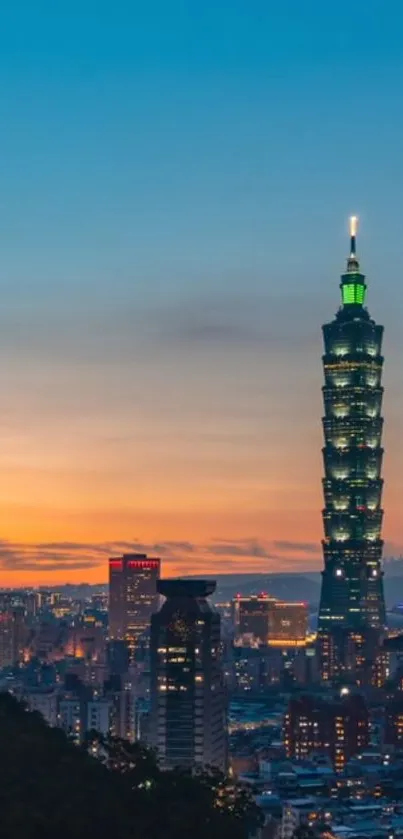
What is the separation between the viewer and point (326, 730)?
229 feet

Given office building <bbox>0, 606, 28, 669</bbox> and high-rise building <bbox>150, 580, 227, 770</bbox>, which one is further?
office building <bbox>0, 606, 28, 669</bbox>

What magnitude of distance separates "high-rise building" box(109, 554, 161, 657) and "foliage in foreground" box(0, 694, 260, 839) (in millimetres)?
116658

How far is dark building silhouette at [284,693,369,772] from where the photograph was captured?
6931 centimetres

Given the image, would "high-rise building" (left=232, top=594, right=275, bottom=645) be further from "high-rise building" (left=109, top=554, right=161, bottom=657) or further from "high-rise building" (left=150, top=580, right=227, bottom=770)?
"high-rise building" (left=150, top=580, right=227, bottom=770)

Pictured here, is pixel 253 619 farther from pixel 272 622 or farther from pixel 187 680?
pixel 187 680

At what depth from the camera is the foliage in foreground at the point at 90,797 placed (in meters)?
15.7

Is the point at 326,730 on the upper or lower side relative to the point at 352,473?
lower

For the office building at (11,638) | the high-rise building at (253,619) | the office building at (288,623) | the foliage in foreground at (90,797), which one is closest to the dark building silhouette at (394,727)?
the office building at (11,638)

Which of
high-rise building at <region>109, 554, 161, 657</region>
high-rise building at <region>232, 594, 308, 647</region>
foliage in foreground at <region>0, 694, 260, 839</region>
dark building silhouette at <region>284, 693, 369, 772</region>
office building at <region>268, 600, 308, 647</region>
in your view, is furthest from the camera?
office building at <region>268, 600, 308, 647</region>

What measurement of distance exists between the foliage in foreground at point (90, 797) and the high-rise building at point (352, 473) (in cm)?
8834

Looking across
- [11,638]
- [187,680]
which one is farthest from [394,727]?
[11,638]

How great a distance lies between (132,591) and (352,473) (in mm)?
38683

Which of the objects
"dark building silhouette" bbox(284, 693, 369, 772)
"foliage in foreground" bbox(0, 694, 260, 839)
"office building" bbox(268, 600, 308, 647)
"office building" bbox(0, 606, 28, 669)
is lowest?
"foliage in foreground" bbox(0, 694, 260, 839)

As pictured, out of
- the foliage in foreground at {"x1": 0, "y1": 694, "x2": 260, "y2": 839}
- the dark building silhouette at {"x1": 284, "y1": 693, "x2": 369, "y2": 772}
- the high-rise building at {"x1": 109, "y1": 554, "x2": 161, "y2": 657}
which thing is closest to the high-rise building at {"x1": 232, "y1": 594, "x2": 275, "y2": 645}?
the high-rise building at {"x1": 109, "y1": 554, "x2": 161, "y2": 657}
